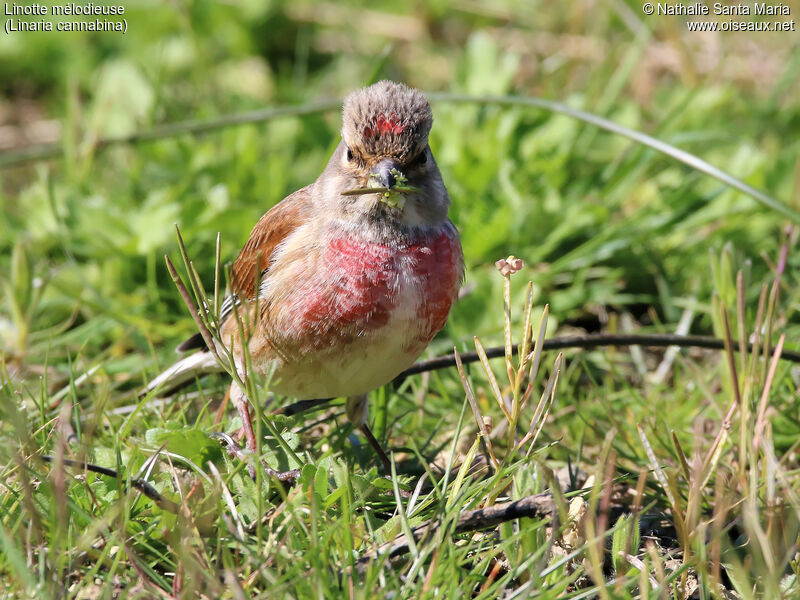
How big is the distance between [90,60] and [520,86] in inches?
109

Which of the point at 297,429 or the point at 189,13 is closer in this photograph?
the point at 297,429

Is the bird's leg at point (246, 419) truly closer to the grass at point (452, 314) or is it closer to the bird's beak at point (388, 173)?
the grass at point (452, 314)

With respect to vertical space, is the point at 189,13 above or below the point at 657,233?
above

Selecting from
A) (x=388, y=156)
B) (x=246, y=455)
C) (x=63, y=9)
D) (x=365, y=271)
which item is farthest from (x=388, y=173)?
(x=63, y=9)

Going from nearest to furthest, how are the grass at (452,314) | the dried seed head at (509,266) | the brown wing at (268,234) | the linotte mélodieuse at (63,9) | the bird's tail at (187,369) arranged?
the grass at (452,314), the dried seed head at (509,266), the brown wing at (268,234), the bird's tail at (187,369), the linotte mélodieuse at (63,9)

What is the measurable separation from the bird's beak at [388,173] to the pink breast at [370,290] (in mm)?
199

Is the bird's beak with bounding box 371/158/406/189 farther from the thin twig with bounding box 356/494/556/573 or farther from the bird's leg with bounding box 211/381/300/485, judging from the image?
the thin twig with bounding box 356/494/556/573

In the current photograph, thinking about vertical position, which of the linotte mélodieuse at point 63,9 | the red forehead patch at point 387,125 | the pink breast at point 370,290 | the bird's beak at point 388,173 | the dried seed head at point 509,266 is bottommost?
the pink breast at point 370,290

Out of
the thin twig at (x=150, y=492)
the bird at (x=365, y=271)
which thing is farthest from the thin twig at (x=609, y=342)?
the thin twig at (x=150, y=492)

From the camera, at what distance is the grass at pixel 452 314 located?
250 cm

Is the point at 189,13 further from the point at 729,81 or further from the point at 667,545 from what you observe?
the point at 667,545

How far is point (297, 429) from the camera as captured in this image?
3.26 meters

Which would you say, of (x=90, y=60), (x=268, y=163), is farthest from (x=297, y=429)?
(x=90, y=60)

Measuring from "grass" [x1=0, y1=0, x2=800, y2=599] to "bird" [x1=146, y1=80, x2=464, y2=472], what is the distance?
0.30 m
